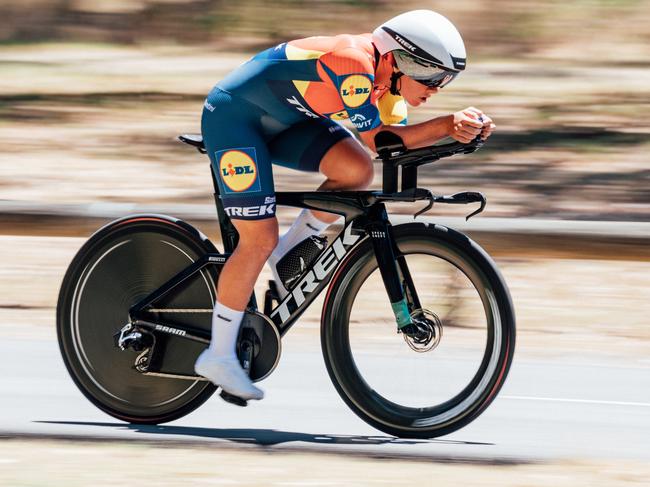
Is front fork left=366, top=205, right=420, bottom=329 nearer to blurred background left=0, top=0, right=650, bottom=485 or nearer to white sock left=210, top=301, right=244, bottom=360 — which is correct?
white sock left=210, top=301, right=244, bottom=360

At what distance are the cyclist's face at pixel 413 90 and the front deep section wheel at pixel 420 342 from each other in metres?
0.54

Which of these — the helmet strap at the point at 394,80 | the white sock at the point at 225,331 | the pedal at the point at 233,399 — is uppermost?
the helmet strap at the point at 394,80

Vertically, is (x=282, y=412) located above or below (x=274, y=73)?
A: below

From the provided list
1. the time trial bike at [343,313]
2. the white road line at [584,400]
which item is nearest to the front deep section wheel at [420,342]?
the time trial bike at [343,313]

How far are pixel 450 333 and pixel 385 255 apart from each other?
1.38 ft

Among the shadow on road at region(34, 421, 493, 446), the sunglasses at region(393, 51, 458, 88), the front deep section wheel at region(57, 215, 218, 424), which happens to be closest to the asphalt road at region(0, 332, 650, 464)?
the shadow on road at region(34, 421, 493, 446)

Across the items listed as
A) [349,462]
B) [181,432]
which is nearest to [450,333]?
[349,462]

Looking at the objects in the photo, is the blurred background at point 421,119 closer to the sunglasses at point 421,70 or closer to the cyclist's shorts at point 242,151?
the cyclist's shorts at point 242,151

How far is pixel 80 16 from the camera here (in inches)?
730

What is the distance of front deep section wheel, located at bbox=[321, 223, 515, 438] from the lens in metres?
5.39

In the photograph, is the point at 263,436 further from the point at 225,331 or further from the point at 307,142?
the point at 307,142

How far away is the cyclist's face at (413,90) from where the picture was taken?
520cm

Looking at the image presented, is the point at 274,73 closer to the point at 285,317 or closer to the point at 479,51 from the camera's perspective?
the point at 285,317

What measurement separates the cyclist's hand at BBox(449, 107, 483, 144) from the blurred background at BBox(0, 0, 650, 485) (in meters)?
1.34
